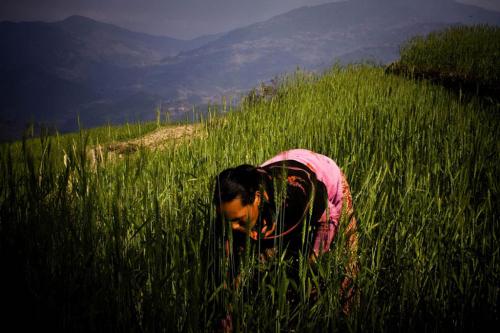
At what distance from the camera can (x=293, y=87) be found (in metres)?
5.68

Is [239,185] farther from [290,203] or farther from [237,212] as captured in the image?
[290,203]

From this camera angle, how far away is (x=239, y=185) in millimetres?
1310

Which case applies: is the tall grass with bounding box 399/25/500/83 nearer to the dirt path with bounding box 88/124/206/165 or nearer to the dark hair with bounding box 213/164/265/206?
the dirt path with bounding box 88/124/206/165

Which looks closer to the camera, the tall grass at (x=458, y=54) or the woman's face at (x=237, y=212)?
the woman's face at (x=237, y=212)

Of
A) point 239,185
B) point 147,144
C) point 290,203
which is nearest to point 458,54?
point 147,144

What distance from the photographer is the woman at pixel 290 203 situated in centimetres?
123

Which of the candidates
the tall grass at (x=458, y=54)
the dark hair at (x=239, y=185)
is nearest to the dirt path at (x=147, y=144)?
the dark hair at (x=239, y=185)

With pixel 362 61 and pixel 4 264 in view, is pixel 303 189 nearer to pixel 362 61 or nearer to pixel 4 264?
pixel 4 264

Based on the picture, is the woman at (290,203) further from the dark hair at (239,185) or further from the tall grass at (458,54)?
the tall grass at (458,54)

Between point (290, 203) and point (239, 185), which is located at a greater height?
point (239, 185)

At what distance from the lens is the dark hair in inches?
50.8

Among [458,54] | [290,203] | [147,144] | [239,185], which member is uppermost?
[458,54]

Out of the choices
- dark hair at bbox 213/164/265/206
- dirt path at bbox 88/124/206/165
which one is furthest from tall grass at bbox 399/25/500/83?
dark hair at bbox 213/164/265/206

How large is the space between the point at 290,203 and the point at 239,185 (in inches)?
11.6
